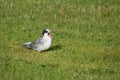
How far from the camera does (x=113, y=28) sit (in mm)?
30422

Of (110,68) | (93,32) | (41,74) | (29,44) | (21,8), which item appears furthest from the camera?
(21,8)

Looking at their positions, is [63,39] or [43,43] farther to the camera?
[63,39]

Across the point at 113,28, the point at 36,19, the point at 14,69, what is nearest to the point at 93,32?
the point at 113,28

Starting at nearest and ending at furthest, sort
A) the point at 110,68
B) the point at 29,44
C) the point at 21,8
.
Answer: the point at 110,68, the point at 29,44, the point at 21,8

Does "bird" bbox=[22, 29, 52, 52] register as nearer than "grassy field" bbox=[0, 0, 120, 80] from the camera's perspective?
No

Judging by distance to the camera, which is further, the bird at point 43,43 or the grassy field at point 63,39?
the bird at point 43,43

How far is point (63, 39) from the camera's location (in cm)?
2708

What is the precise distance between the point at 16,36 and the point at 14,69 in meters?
6.42

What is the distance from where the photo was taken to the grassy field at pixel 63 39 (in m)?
20.9

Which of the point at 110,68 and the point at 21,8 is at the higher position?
the point at 21,8

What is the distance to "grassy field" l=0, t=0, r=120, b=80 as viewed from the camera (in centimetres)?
2092

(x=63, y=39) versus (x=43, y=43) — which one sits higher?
(x=43, y=43)

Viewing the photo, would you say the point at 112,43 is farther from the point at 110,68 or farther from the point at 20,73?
the point at 20,73

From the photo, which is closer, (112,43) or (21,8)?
(112,43)
